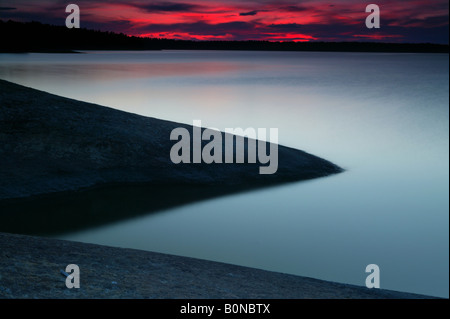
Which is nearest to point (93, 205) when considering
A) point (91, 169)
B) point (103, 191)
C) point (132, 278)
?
point (103, 191)

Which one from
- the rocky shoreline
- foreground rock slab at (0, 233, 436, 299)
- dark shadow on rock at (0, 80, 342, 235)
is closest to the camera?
foreground rock slab at (0, 233, 436, 299)

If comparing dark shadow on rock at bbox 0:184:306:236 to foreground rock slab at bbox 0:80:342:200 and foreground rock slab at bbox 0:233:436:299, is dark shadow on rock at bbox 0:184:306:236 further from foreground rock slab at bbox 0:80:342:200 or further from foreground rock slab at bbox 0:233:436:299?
foreground rock slab at bbox 0:233:436:299

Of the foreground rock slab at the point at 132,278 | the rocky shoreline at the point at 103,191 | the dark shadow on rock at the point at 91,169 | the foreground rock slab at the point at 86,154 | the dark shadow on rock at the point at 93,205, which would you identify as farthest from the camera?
the foreground rock slab at the point at 86,154

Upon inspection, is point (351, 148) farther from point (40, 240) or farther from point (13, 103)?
point (40, 240)

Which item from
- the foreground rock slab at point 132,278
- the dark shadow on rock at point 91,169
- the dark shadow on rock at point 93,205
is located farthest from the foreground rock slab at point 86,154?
the foreground rock slab at point 132,278

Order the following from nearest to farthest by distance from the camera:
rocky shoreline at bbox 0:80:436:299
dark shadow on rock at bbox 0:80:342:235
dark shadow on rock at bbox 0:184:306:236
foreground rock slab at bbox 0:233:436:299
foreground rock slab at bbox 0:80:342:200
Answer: foreground rock slab at bbox 0:233:436:299 → rocky shoreline at bbox 0:80:436:299 → dark shadow on rock at bbox 0:184:306:236 → dark shadow on rock at bbox 0:80:342:235 → foreground rock slab at bbox 0:80:342:200

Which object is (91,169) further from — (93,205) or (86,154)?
(93,205)

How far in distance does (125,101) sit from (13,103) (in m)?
27.3

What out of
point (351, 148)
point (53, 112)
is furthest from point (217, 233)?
point (351, 148)

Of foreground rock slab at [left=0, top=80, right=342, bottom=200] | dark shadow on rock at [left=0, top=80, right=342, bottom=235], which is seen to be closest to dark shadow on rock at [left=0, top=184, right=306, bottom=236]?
dark shadow on rock at [left=0, top=80, right=342, bottom=235]

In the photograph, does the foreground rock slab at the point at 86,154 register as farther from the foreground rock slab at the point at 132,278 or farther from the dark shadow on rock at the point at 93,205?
the foreground rock slab at the point at 132,278

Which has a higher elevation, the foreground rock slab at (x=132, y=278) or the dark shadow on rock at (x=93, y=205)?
the dark shadow on rock at (x=93, y=205)

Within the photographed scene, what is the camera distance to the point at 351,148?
2898 centimetres

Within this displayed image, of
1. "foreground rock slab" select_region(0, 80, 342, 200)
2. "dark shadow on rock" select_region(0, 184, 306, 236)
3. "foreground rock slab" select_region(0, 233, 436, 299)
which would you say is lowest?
"foreground rock slab" select_region(0, 233, 436, 299)
